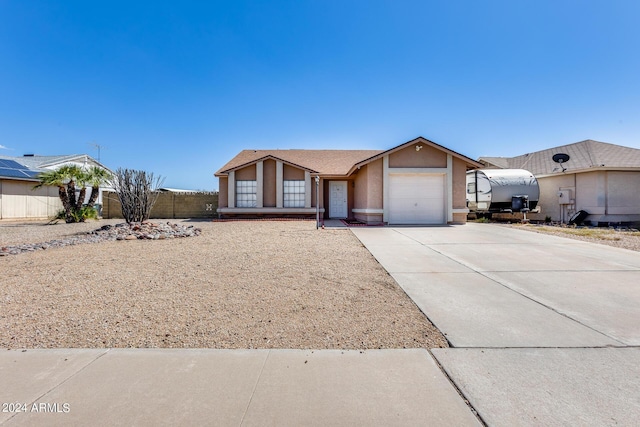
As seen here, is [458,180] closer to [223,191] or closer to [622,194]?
[622,194]

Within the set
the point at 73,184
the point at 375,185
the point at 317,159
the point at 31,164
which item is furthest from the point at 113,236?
the point at 31,164

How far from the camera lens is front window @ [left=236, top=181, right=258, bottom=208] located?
18078 mm

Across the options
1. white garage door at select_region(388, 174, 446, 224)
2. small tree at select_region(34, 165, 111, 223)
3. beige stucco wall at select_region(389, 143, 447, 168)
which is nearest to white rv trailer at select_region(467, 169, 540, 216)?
white garage door at select_region(388, 174, 446, 224)

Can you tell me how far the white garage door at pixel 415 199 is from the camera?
1467 centimetres

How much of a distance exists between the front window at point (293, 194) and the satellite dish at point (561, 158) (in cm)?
1609

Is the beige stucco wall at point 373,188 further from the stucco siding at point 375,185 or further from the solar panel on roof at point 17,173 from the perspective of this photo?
the solar panel on roof at point 17,173

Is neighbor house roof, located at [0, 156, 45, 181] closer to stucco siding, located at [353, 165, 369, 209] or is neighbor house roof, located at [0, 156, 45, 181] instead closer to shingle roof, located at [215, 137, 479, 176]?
shingle roof, located at [215, 137, 479, 176]

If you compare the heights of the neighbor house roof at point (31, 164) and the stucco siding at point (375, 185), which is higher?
the neighbor house roof at point (31, 164)

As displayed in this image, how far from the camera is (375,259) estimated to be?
678 cm

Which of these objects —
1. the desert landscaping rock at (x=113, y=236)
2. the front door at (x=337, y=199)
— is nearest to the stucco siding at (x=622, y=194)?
the front door at (x=337, y=199)

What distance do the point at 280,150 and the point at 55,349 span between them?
21.6m

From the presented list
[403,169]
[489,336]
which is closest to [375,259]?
[489,336]

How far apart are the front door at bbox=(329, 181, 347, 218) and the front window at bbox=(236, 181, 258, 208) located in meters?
5.09

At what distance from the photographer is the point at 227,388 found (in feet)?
7.61
